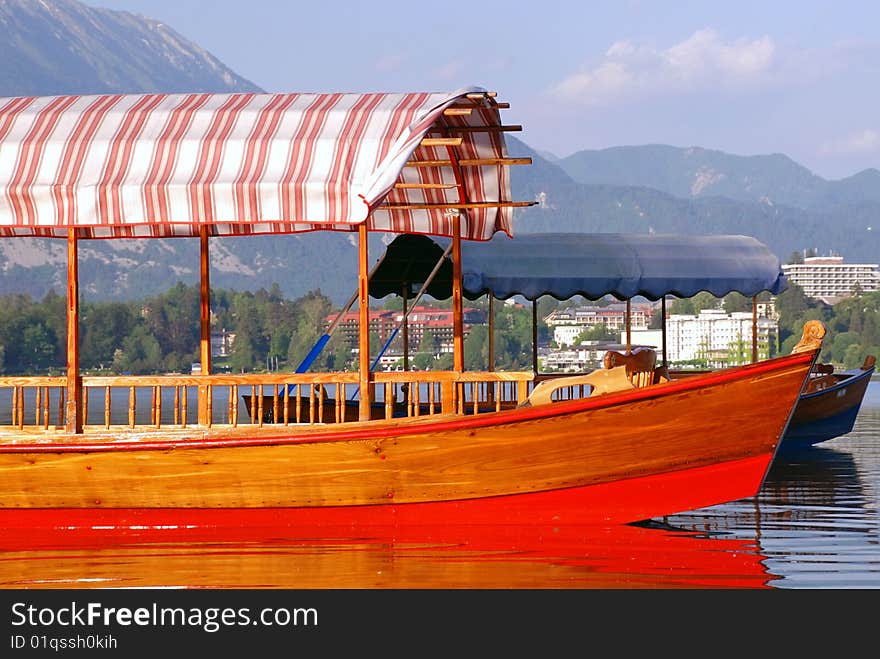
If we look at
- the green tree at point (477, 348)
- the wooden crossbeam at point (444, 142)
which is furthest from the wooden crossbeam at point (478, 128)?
the green tree at point (477, 348)

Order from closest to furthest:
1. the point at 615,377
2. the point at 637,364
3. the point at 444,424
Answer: the point at 444,424 → the point at 615,377 → the point at 637,364

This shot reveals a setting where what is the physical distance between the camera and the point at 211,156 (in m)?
11.7

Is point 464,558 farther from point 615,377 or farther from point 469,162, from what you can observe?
point 469,162

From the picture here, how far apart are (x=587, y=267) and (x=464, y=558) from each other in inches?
333

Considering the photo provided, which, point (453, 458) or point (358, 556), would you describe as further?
point (453, 458)

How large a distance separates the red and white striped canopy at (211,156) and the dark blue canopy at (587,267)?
6.28 metres

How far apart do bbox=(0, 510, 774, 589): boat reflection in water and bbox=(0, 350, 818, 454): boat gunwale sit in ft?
1.94

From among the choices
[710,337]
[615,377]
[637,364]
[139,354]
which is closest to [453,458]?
[615,377]

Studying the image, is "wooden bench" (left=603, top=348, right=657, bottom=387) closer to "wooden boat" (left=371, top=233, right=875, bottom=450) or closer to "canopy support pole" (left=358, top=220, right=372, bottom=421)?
"canopy support pole" (left=358, top=220, right=372, bottom=421)

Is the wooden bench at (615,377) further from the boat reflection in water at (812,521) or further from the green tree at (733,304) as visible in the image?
the green tree at (733,304)

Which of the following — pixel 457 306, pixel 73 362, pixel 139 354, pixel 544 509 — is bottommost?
pixel 139 354

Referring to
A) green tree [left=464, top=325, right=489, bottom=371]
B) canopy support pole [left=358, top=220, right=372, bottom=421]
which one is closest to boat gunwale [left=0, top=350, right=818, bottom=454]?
canopy support pole [left=358, top=220, right=372, bottom=421]

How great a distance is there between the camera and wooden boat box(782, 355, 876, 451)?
72.1 feet

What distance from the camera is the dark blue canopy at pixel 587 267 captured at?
1875 centimetres
